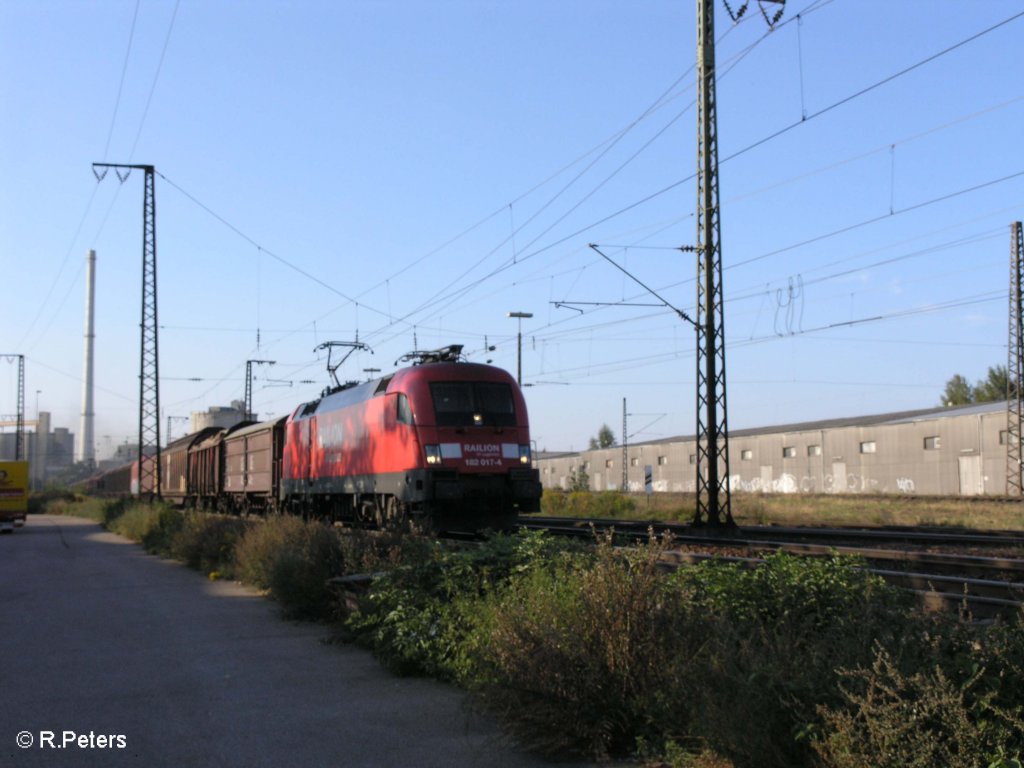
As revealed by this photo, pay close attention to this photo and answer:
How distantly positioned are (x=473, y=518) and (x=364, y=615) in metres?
8.90

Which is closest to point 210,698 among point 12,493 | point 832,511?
point 832,511

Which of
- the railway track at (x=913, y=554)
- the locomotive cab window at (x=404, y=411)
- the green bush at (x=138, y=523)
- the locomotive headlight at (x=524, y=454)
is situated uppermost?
the locomotive cab window at (x=404, y=411)

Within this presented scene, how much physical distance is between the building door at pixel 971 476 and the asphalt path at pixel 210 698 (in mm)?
38290

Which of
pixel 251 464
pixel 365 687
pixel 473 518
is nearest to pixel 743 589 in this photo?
pixel 365 687

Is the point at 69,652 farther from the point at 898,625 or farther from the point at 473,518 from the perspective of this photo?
the point at 473,518

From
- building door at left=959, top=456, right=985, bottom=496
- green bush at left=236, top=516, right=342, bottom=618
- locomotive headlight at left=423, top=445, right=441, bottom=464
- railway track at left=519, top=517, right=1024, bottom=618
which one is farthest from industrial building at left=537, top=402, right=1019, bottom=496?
green bush at left=236, top=516, right=342, bottom=618

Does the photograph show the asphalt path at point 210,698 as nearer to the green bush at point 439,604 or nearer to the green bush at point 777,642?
the green bush at point 439,604

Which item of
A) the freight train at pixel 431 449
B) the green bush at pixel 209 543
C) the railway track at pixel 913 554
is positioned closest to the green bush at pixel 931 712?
the railway track at pixel 913 554

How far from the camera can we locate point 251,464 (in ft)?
110

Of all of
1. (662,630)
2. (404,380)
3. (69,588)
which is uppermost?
(404,380)

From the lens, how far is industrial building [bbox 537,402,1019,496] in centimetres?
4278

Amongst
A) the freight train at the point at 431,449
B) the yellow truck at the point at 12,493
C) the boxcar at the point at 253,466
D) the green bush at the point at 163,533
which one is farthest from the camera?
the yellow truck at the point at 12,493

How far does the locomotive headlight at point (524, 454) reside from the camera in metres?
18.8

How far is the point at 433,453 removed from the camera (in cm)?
1797
